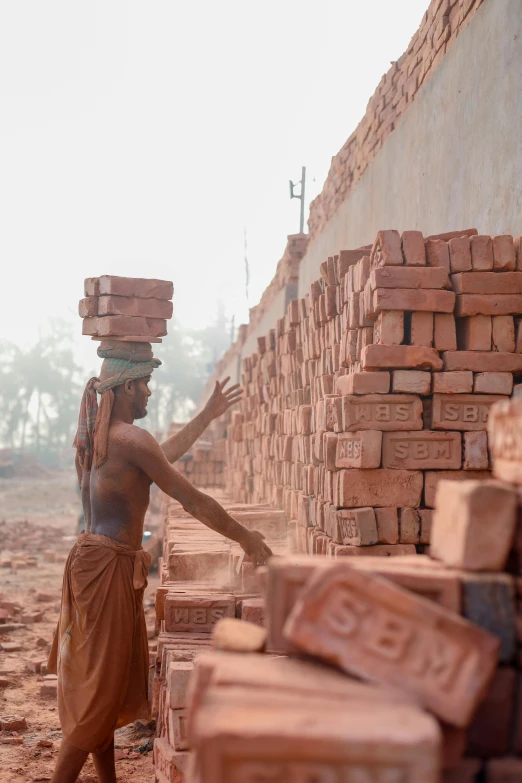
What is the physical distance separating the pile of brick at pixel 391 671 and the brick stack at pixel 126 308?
353cm

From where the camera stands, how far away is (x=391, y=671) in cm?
215

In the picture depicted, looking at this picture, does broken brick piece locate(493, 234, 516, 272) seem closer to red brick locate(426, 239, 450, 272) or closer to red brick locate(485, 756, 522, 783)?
red brick locate(426, 239, 450, 272)

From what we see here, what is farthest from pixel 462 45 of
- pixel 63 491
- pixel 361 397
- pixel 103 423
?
pixel 63 491

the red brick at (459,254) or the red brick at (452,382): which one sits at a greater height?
the red brick at (459,254)

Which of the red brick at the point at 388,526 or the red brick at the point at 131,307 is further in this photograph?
the red brick at the point at 131,307

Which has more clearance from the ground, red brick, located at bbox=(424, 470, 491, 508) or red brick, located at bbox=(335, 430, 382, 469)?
red brick, located at bbox=(335, 430, 382, 469)

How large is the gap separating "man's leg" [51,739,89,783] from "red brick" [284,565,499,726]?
2637 millimetres

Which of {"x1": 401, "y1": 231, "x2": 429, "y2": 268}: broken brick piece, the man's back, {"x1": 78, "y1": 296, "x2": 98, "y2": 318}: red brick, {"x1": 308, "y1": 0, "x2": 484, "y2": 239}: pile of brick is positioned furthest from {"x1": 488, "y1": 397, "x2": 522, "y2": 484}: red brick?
{"x1": 308, "y1": 0, "x2": 484, "y2": 239}: pile of brick

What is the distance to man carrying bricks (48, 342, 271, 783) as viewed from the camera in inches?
176

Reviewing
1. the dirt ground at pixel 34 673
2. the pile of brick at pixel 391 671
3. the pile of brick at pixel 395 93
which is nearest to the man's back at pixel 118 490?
the dirt ground at pixel 34 673

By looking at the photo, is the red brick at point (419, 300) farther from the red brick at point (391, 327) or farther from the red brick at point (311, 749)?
the red brick at point (311, 749)

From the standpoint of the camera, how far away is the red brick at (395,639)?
2.12 m

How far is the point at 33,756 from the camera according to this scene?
18.2 feet

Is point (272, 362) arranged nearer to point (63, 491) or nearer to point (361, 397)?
point (361, 397)
